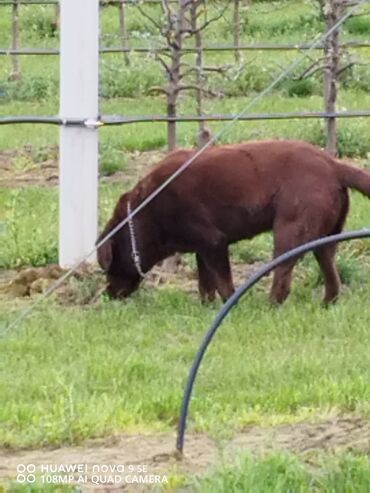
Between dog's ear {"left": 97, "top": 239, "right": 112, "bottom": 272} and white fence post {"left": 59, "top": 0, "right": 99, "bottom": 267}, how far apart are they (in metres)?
0.62

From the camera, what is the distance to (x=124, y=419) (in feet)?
19.7

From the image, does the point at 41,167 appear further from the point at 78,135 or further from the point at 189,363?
the point at 189,363

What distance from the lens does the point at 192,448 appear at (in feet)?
18.7

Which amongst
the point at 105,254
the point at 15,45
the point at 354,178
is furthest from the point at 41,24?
the point at 354,178

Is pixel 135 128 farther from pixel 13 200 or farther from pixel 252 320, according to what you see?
pixel 252 320

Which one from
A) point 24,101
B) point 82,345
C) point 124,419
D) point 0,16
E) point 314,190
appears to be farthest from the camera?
point 0,16

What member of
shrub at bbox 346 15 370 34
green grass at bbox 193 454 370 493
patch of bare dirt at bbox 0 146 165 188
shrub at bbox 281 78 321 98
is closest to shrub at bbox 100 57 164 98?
shrub at bbox 281 78 321 98

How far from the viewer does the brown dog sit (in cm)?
820

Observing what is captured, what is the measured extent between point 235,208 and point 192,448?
2.86 meters

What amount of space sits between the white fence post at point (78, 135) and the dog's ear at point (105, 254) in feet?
2.03

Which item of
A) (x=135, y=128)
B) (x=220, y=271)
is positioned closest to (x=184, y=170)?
(x=220, y=271)

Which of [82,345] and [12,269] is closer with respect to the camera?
[82,345]

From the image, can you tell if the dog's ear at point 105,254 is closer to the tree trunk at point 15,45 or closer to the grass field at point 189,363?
the grass field at point 189,363

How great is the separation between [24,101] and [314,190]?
9.62 metres
